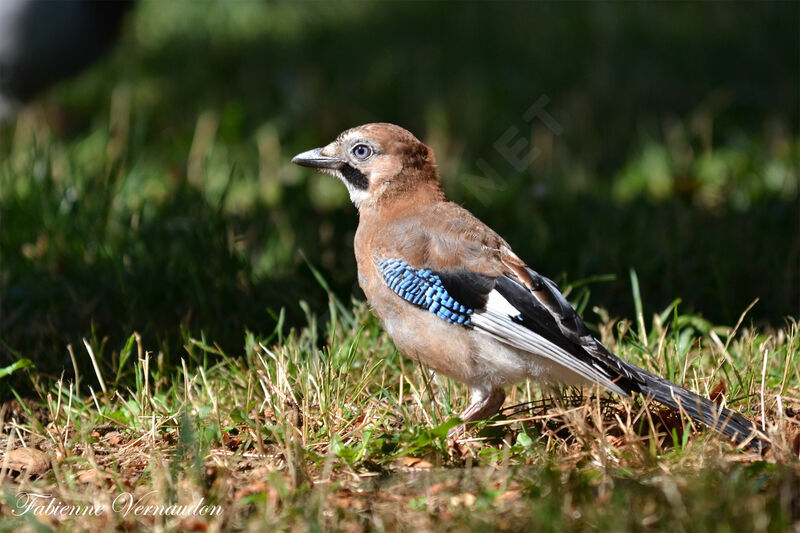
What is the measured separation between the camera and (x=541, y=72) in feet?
28.4

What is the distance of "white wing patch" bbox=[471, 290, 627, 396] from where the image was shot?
3.31 meters

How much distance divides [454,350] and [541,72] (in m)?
5.58

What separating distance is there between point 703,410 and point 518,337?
0.63 meters

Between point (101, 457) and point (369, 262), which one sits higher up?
point (369, 262)

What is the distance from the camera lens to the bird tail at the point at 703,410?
3.12 meters

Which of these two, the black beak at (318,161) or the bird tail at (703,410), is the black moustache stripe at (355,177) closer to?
the black beak at (318,161)

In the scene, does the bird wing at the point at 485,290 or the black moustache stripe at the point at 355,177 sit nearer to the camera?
the bird wing at the point at 485,290

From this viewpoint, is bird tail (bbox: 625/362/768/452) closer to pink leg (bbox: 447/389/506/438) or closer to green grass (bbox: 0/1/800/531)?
green grass (bbox: 0/1/800/531)

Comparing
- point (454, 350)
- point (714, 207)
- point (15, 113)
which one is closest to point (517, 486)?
point (454, 350)

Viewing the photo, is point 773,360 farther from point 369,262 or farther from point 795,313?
point 369,262

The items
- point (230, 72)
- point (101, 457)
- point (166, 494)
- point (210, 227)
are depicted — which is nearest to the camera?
point (166, 494)
